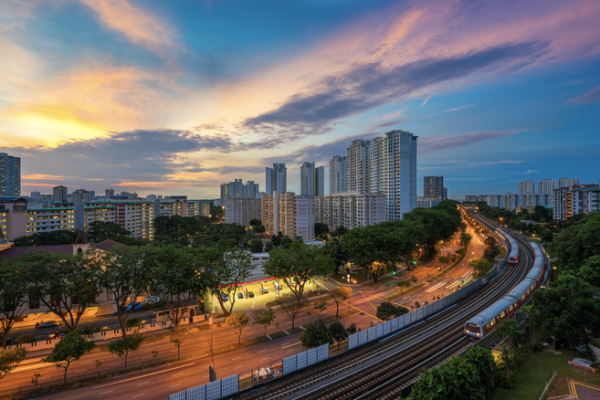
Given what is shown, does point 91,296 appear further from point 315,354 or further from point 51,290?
point 315,354

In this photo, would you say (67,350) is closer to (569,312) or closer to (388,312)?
(388,312)

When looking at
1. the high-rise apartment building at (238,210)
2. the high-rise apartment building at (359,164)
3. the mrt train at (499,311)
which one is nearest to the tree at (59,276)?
the mrt train at (499,311)

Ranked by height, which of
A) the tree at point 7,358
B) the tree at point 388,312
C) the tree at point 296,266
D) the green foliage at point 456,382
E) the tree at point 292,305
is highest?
the tree at point 296,266

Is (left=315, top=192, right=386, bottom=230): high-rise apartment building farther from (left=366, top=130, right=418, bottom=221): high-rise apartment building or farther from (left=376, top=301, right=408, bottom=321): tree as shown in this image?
(left=376, top=301, right=408, bottom=321): tree

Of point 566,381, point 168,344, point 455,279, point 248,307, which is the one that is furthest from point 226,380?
point 455,279

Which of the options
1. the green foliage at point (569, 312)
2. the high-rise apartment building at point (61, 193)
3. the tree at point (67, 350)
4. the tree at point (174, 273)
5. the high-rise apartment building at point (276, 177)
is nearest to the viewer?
the tree at point (67, 350)

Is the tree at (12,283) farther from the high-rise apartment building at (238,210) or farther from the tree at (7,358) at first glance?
the high-rise apartment building at (238,210)

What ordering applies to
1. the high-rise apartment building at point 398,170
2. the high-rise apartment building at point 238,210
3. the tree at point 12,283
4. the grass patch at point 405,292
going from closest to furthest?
the tree at point 12,283, the grass patch at point 405,292, the high-rise apartment building at point 398,170, the high-rise apartment building at point 238,210
